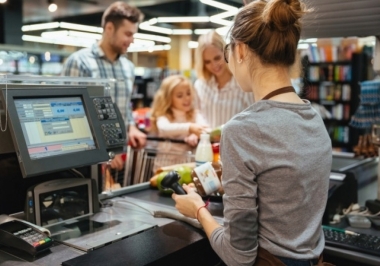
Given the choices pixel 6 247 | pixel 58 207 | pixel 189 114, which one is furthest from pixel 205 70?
pixel 6 247

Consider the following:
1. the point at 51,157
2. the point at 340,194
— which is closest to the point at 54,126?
the point at 51,157

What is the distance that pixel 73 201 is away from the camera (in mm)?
1501

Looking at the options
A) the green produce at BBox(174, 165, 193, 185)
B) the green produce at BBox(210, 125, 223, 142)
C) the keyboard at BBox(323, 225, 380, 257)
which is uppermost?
the green produce at BBox(210, 125, 223, 142)

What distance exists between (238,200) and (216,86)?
1.99 metres

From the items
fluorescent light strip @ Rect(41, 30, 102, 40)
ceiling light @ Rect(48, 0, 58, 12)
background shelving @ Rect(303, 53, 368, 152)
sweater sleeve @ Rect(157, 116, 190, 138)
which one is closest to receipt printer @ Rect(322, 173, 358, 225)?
sweater sleeve @ Rect(157, 116, 190, 138)

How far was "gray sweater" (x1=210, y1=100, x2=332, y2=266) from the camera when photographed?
1.05m

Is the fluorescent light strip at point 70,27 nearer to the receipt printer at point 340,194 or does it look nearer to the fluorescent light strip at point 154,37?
the fluorescent light strip at point 154,37

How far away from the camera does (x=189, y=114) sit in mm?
3270

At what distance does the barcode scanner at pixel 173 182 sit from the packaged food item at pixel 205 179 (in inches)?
2.5

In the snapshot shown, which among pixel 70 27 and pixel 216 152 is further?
pixel 70 27

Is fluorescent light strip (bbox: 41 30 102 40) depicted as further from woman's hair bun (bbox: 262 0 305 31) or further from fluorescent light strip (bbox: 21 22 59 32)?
woman's hair bun (bbox: 262 0 305 31)

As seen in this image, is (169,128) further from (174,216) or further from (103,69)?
(174,216)

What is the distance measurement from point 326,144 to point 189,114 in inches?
84.3

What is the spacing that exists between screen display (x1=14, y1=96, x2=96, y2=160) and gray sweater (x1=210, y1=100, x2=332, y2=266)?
56cm
